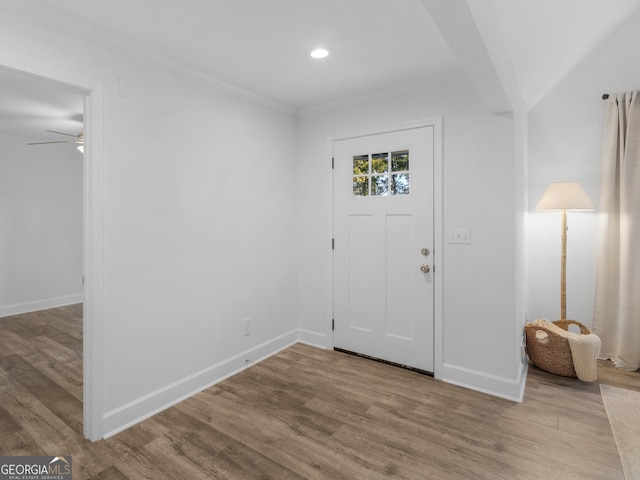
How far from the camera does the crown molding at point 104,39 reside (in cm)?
172

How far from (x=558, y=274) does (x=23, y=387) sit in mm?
4611

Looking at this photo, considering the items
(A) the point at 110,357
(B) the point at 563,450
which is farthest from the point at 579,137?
(A) the point at 110,357

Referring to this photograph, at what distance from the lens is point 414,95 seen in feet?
9.35

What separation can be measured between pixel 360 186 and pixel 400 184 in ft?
1.25

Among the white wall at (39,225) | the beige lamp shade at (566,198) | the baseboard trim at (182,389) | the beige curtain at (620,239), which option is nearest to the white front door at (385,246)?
the baseboard trim at (182,389)

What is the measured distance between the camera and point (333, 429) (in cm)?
214

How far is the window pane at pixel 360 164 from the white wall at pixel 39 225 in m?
4.70

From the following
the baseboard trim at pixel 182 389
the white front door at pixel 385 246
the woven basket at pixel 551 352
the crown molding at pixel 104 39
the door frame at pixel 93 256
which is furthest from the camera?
the white front door at pixel 385 246

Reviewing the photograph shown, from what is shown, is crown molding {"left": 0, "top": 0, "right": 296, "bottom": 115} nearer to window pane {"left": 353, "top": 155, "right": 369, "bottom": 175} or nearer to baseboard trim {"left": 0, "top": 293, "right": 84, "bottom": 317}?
window pane {"left": 353, "top": 155, "right": 369, "bottom": 175}

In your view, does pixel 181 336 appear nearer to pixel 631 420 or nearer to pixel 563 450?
pixel 563 450

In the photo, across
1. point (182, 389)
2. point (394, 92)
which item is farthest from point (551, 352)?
point (182, 389)

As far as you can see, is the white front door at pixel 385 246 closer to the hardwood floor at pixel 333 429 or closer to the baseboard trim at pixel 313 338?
the baseboard trim at pixel 313 338

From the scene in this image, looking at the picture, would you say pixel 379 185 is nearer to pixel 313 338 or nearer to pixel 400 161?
pixel 400 161

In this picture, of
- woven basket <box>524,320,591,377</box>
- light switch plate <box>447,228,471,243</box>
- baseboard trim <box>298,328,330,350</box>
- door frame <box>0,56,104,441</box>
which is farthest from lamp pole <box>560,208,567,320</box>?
door frame <box>0,56,104,441</box>
